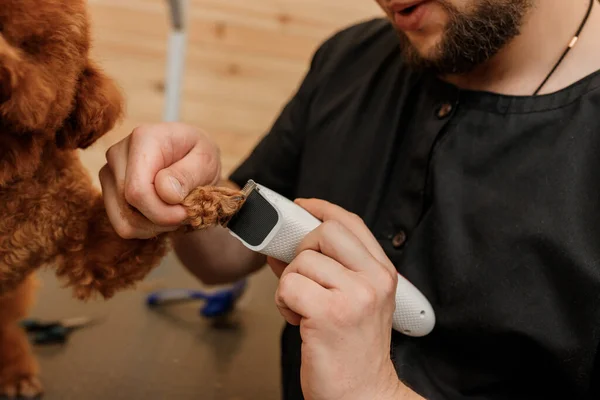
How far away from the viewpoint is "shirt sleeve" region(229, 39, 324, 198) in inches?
28.9

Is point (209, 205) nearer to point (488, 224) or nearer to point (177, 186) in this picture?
point (177, 186)

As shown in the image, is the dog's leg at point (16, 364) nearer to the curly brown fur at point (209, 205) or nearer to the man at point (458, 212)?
the man at point (458, 212)

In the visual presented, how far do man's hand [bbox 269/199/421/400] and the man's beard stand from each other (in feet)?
0.71

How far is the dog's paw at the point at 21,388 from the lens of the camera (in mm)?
730

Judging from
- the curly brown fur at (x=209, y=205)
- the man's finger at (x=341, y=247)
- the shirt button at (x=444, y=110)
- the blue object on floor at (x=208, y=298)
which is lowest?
the blue object on floor at (x=208, y=298)

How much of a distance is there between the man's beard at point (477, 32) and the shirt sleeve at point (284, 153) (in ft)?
0.66

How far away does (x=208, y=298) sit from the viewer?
38.2 inches

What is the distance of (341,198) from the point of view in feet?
2.16

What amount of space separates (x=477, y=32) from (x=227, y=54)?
43.5 inches

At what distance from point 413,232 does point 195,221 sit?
25 cm

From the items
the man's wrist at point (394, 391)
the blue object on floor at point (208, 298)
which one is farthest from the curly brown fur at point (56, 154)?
the blue object on floor at point (208, 298)

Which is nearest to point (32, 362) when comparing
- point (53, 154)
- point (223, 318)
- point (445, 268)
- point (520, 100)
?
point (223, 318)

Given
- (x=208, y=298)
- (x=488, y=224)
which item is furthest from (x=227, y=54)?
(x=488, y=224)

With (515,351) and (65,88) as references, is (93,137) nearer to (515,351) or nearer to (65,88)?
(65,88)
